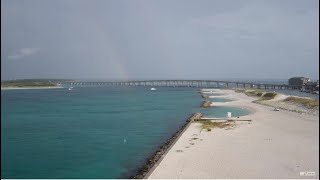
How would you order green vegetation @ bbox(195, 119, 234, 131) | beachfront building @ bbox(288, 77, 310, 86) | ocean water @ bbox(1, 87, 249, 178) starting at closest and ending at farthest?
ocean water @ bbox(1, 87, 249, 178) → green vegetation @ bbox(195, 119, 234, 131) → beachfront building @ bbox(288, 77, 310, 86)

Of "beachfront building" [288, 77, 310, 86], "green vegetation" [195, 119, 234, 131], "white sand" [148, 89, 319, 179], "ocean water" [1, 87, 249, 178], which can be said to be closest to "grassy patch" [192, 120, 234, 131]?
"green vegetation" [195, 119, 234, 131]

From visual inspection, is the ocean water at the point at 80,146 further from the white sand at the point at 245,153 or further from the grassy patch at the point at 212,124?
the grassy patch at the point at 212,124

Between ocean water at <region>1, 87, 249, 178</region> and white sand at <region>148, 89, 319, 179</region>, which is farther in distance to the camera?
ocean water at <region>1, 87, 249, 178</region>

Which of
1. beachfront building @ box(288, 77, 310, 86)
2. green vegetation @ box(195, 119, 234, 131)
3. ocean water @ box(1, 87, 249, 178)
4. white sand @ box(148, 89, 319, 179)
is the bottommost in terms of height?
ocean water @ box(1, 87, 249, 178)

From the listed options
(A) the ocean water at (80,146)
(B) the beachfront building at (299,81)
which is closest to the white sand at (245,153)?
(A) the ocean water at (80,146)

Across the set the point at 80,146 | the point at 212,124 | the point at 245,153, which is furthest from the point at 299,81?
the point at 80,146

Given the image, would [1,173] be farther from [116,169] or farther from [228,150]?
[228,150]

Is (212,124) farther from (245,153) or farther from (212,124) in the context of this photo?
(245,153)

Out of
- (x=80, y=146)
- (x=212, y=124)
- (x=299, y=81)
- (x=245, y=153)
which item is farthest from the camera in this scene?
(x=299, y=81)

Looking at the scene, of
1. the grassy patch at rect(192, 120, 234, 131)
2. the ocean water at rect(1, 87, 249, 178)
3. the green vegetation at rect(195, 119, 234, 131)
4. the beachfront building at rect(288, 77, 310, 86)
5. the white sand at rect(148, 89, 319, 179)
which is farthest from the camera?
the beachfront building at rect(288, 77, 310, 86)

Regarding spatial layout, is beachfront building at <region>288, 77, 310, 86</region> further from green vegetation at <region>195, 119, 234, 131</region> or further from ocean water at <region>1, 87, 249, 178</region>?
green vegetation at <region>195, 119, 234, 131</region>
